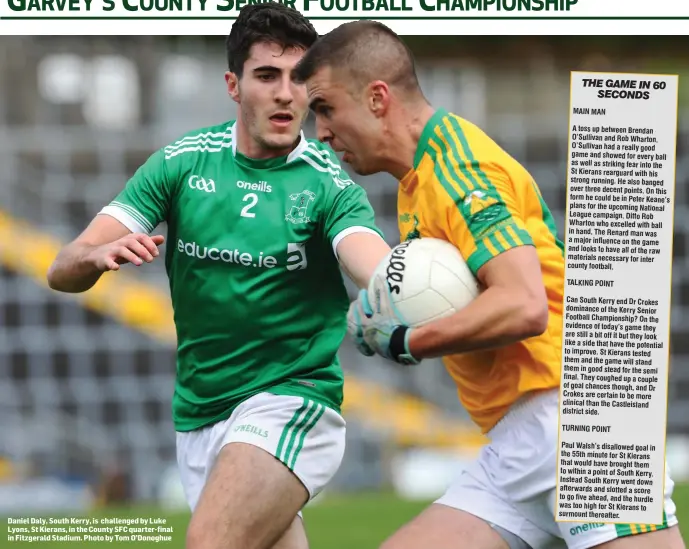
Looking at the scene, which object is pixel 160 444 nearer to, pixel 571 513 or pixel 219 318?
pixel 219 318

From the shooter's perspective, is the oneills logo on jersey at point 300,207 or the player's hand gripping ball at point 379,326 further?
the oneills logo on jersey at point 300,207

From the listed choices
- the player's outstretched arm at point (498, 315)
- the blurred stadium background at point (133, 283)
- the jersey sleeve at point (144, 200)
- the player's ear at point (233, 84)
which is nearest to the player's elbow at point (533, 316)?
the player's outstretched arm at point (498, 315)

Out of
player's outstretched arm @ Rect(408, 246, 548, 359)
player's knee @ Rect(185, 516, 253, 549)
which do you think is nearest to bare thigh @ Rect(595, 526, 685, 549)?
player's outstretched arm @ Rect(408, 246, 548, 359)

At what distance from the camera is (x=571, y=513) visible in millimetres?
3758

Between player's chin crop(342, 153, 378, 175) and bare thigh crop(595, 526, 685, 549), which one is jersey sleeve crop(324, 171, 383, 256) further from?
bare thigh crop(595, 526, 685, 549)

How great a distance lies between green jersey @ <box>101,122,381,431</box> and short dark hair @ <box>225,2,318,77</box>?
1.50 ft

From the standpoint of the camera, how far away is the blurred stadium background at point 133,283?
42.4ft

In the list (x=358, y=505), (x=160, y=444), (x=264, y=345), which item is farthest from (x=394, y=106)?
(x=160, y=444)

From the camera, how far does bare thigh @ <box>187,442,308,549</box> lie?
412 centimetres

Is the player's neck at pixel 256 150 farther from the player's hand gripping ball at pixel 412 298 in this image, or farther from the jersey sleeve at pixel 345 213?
the player's hand gripping ball at pixel 412 298

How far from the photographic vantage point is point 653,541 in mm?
3756

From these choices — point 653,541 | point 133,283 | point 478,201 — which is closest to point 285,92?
point 478,201

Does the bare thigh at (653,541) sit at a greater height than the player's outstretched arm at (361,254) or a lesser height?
lesser

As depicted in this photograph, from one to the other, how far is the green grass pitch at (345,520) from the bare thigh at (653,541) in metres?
4.40
